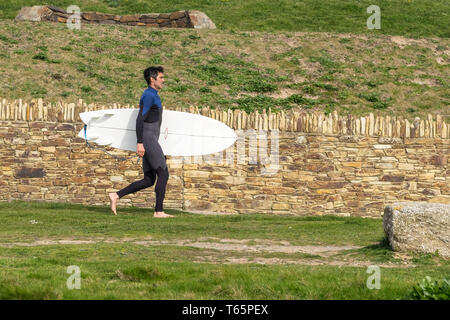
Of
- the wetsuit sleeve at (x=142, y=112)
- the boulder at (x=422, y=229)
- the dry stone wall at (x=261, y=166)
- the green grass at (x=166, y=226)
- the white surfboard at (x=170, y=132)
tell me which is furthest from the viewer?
the dry stone wall at (x=261, y=166)

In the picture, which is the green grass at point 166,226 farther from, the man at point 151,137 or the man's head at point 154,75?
the man's head at point 154,75

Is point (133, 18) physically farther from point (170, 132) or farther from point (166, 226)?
point (166, 226)

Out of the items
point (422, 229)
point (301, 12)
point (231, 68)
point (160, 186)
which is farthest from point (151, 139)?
point (301, 12)

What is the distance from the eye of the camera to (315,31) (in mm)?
29391

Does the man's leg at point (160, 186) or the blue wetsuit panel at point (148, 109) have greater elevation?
the blue wetsuit panel at point (148, 109)

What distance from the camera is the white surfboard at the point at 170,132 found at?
14844 mm

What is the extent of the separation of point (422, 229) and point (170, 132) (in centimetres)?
703

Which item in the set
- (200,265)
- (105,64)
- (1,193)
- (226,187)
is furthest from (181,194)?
(105,64)

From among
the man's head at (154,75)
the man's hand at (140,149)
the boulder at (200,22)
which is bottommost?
the man's hand at (140,149)

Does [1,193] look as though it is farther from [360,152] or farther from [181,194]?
[360,152]

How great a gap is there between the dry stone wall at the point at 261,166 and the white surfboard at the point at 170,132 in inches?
14.8

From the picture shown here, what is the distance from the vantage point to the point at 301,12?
3259 cm

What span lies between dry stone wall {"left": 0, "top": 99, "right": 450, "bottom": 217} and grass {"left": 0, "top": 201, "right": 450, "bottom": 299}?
163 cm

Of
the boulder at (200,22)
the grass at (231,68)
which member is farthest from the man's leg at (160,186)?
the boulder at (200,22)
